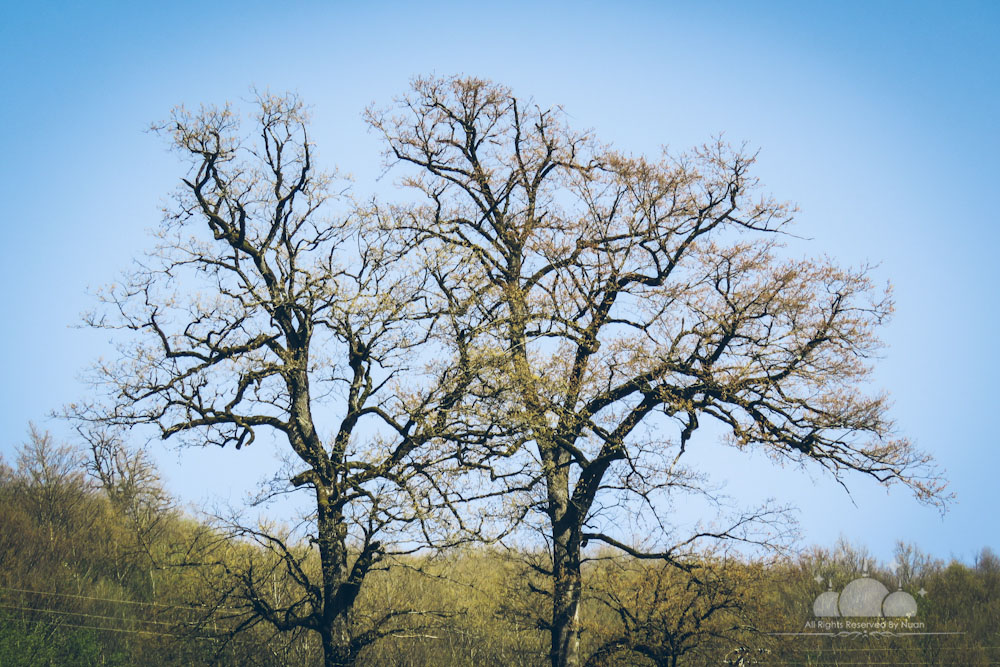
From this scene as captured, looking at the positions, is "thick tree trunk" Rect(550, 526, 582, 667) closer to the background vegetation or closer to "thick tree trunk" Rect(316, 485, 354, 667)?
the background vegetation

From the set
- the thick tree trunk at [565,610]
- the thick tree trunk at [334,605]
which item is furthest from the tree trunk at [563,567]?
the thick tree trunk at [334,605]

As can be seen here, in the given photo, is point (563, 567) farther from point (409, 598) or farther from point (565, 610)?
point (409, 598)

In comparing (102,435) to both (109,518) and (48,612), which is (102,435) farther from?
(109,518)

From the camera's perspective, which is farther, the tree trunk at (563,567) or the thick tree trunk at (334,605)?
the tree trunk at (563,567)

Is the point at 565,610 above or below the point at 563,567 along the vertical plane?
below

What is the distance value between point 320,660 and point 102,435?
28.9ft

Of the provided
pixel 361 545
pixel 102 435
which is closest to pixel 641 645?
pixel 361 545

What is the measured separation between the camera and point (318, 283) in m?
19.1

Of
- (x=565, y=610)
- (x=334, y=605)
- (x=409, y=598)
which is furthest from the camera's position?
(x=409, y=598)

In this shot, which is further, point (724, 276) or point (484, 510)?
point (724, 276)

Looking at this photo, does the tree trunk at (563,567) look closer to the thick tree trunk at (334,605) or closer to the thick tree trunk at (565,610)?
the thick tree trunk at (565,610)

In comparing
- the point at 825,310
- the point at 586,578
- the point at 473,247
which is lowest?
the point at 586,578

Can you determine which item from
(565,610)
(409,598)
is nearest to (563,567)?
(565,610)

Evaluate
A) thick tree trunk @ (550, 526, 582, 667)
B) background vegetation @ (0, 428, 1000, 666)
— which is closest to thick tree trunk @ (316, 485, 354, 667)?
background vegetation @ (0, 428, 1000, 666)
